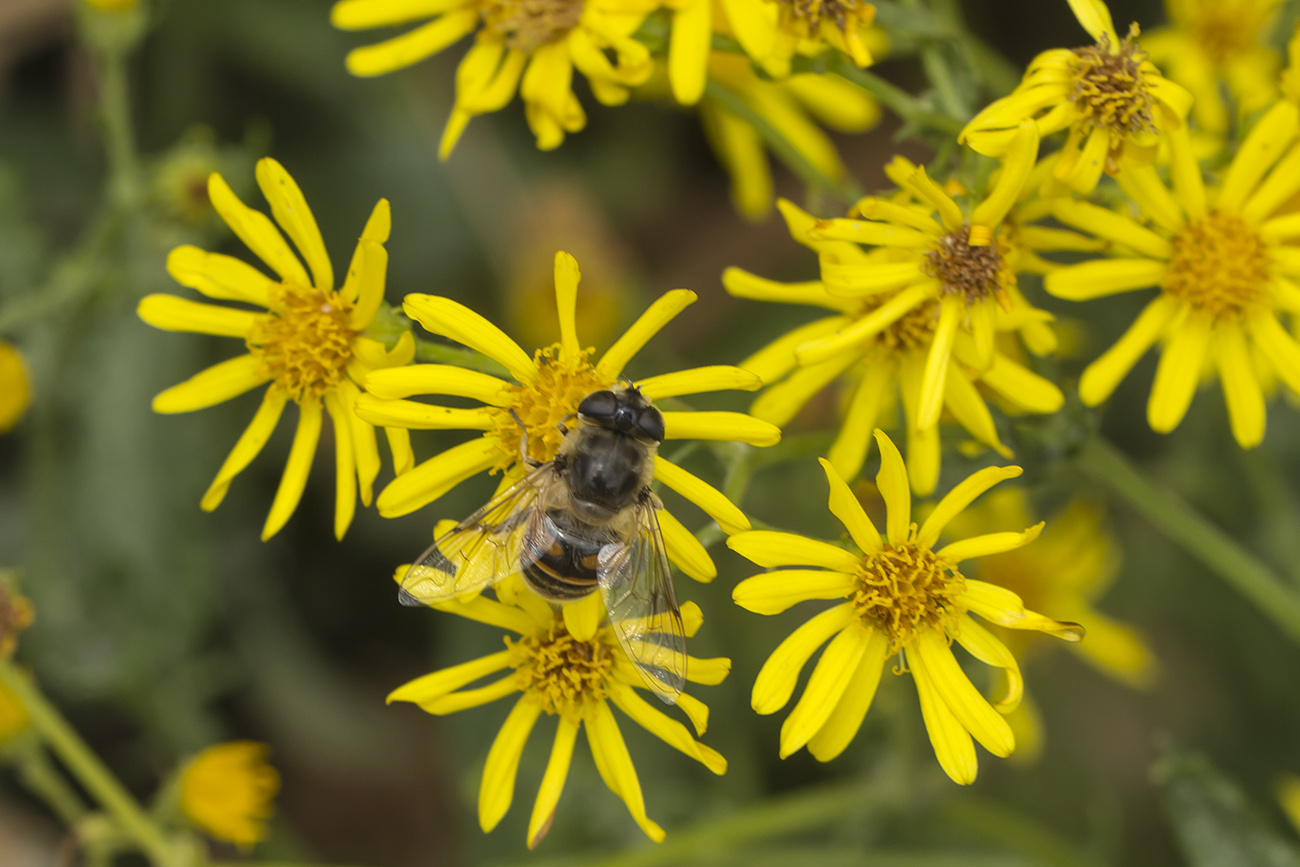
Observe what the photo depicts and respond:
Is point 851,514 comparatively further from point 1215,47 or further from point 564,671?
point 1215,47

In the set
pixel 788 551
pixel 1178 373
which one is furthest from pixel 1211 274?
pixel 788 551

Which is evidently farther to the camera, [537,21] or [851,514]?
[537,21]

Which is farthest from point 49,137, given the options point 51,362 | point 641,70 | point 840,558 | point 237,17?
point 840,558

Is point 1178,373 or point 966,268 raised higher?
point 1178,373

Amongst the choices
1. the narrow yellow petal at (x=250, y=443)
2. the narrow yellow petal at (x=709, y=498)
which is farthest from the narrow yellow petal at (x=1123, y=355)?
the narrow yellow petal at (x=250, y=443)

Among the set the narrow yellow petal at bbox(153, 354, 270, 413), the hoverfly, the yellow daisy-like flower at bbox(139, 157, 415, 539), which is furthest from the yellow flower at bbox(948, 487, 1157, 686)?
the narrow yellow petal at bbox(153, 354, 270, 413)
